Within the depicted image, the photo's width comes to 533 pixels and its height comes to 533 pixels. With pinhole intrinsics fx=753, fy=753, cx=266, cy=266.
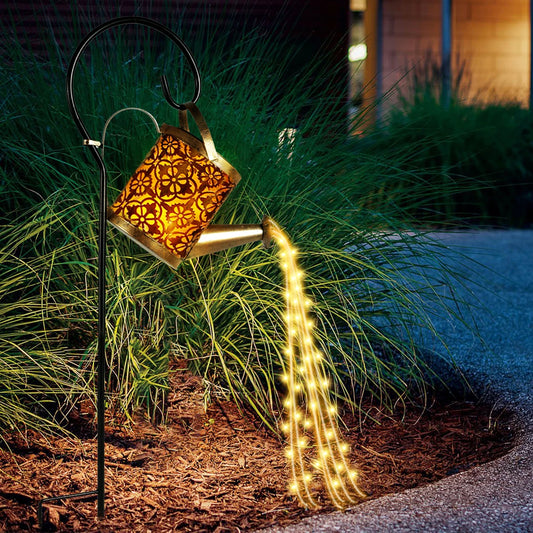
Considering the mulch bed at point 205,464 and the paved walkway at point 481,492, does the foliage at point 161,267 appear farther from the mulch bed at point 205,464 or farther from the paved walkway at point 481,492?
the paved walkway at point 481,492

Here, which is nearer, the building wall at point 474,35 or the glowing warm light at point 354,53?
the glowing warm light at point 354,53

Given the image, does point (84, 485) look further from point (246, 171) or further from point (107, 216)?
point (246, 171)

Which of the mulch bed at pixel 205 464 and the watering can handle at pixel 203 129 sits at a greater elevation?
the watering can handle at pixel 203 129

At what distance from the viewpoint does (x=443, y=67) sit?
25.4ft

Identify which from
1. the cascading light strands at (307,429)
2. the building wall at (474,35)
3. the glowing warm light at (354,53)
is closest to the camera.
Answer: the cascading light strands at (307,429)

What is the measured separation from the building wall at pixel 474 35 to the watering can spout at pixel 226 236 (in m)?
8.61

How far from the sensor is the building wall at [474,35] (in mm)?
10133

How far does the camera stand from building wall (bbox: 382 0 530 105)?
33.2 ft

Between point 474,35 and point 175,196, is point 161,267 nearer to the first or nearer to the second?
point 175,196

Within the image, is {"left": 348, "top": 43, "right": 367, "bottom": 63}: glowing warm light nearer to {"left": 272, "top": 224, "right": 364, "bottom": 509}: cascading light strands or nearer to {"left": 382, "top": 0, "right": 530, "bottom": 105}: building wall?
{"left": 382, "top": 0, "right": 530, "bottom": 105}: building wall

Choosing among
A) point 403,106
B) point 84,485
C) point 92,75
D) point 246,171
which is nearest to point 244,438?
point 84,485

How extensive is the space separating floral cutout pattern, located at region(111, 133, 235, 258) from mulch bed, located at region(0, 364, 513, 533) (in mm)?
643

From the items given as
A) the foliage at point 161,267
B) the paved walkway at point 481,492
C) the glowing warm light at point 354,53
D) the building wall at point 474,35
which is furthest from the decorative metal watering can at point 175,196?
the building wall at point 474,35

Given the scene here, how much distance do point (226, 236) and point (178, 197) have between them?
0.49 ft
